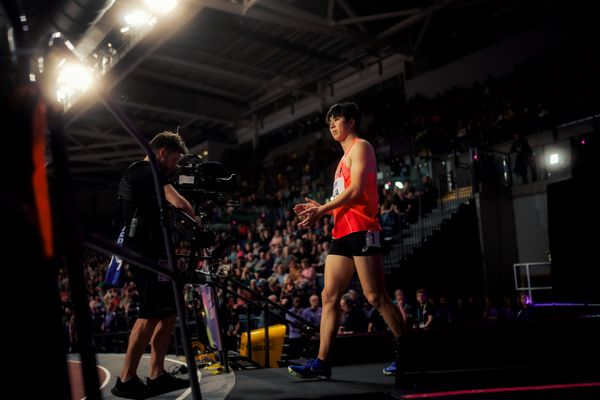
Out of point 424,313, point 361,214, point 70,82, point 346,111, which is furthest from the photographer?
point 70,82

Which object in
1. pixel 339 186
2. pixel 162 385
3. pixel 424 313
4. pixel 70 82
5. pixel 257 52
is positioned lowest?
Result: pixel 424 313

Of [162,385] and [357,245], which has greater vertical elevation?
[357,245]

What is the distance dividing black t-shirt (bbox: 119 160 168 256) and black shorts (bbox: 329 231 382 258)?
4.02 ft

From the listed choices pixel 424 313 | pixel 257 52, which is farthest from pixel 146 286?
pixel 257 52

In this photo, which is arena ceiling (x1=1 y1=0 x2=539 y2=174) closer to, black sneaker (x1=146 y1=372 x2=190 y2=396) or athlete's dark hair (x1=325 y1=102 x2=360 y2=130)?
athlete's dark hair (x1=325 y1=102 x2=360 y2=130)

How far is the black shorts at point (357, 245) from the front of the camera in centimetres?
354

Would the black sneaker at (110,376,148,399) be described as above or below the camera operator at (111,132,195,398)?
below

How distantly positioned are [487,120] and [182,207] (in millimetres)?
11516

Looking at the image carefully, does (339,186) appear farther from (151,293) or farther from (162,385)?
(162,385)

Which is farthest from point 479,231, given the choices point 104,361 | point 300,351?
point 104,361

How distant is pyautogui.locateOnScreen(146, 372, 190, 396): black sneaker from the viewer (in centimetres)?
344

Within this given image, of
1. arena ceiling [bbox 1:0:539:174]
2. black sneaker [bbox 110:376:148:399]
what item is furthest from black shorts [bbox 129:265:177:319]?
arena ceiling [bbox 1:0:539:174]

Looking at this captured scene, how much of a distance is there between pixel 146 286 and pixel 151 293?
56mm

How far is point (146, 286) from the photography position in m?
3.35
